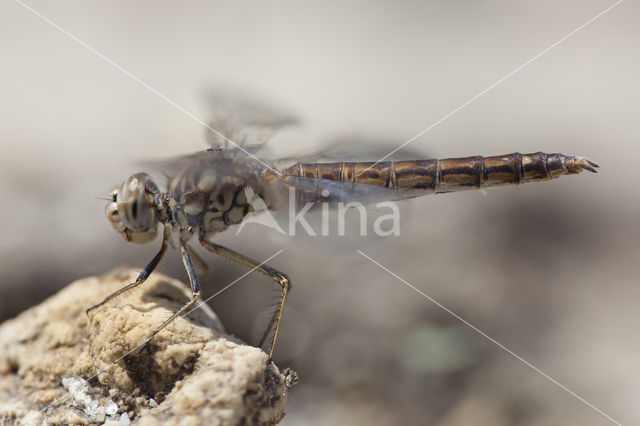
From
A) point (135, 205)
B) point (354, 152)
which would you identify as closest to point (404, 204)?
point (354, 152)

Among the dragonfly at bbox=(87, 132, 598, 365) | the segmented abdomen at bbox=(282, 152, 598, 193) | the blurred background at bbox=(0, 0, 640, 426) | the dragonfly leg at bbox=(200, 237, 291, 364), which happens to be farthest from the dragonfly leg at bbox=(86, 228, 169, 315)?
the segmented abdomen at bbox=(282, 152, 598, 193)

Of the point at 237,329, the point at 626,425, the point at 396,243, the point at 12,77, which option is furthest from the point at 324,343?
the point at 12,77

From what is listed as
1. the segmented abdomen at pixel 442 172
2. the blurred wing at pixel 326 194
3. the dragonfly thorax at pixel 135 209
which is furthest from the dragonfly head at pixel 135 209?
the segmented abdomen at pixel 442 172

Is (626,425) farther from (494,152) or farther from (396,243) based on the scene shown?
(494,152)

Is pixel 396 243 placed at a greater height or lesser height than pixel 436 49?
lesser

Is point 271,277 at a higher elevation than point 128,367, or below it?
higher

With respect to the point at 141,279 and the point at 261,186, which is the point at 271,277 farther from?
the point at 141,279

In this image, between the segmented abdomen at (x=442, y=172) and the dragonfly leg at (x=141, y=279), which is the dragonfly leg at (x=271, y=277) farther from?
the segmented abdomen at (x=442, y=172)
